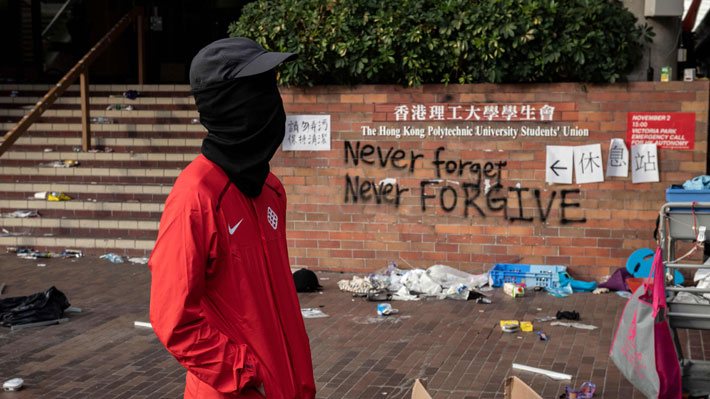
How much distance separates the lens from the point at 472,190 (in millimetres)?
9086

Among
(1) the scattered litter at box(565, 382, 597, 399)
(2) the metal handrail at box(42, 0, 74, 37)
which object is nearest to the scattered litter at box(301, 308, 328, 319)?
(1) the scattered litter at box(565, 382, 597, 399)

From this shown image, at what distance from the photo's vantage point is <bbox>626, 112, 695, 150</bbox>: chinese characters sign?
8414mm

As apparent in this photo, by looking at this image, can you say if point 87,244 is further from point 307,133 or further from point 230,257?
point 230,257

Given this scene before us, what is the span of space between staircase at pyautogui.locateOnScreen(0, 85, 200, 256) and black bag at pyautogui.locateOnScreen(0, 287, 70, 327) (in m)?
2.77

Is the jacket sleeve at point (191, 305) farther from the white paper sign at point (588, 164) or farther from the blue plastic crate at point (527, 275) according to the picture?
the white paper sign at point (588, 164)

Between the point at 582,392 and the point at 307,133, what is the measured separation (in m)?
5.26

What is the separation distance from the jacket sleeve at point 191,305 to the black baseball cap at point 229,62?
1.44 feet

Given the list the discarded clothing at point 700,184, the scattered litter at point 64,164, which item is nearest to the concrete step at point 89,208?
the scattered litter at point 64,164

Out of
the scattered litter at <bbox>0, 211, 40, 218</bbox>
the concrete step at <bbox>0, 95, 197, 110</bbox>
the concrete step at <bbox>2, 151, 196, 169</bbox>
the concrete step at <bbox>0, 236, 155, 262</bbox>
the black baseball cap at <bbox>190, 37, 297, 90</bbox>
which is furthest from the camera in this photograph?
the concrete step at <bbox>0, 95, 197, 110</bbox>

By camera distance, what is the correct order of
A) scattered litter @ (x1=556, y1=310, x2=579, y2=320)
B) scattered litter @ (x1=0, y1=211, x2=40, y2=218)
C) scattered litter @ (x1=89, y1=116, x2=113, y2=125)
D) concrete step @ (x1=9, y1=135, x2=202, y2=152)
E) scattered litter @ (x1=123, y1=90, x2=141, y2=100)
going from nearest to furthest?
scattered litter @ (x1=556, y1=310, x2=579, y2=320), scattered litter @ (x1=0, y1=211, x2=40, y2=218), concrete step @ (x1=9, y1=135, x2=202, y2=152), scattered litter @ (x1=89, y1=116, x2=113, y2=125), scattered litter @ (x1=123, y1=90, x2=141, y2=100)

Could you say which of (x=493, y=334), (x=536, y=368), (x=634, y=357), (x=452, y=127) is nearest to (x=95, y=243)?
(x=452, y=127)

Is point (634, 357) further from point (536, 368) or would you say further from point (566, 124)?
point (566, 124)

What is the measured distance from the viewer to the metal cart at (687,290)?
196 inches

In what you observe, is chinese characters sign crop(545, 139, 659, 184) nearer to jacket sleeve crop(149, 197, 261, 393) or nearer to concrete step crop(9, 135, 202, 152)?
concrete step crop(9, 135, 202, 152)
